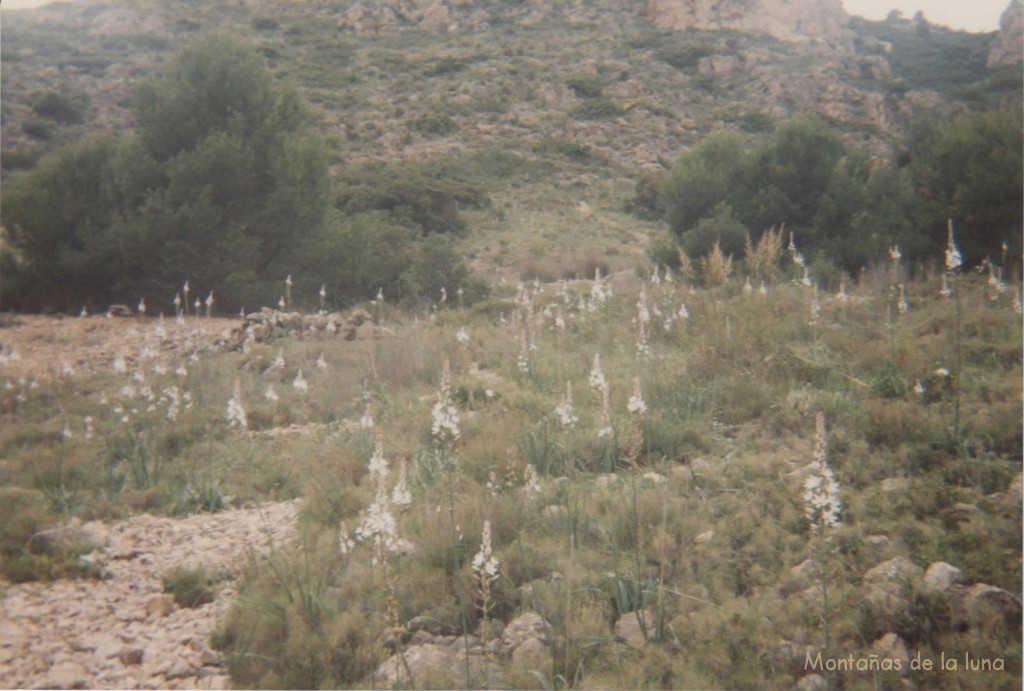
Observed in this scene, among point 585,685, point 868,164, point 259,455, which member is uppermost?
point 868,164

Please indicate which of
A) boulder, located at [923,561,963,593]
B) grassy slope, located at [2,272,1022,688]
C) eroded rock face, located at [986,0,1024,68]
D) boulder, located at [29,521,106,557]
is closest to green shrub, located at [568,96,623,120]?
eroded rock face, located at [986,0,1024,68]

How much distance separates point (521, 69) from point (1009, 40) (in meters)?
14.3

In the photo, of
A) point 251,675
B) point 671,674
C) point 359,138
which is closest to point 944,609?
point 671,674

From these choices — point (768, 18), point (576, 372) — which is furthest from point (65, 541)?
point (768, 18)

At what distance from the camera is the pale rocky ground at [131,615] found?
3055 millimetres

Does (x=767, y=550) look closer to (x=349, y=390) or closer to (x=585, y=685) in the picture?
(x=585, y=685)

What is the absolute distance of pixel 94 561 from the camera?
393 centimetres

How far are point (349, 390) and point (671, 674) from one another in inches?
198

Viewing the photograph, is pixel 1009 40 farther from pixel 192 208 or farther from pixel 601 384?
pixel 192 208

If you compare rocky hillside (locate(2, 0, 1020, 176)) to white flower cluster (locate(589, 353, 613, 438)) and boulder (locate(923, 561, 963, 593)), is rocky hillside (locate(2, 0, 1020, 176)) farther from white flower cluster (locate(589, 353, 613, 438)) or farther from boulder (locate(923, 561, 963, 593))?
boulder (locate(923, 561, 963, 593))

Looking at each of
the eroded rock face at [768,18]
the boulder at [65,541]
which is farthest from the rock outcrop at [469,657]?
the eroded rock face at [768,18]

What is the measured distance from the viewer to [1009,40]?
1160 cm

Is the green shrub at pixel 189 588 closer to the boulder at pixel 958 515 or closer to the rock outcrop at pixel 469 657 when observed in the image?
the rock outcrop at pixel 469 657

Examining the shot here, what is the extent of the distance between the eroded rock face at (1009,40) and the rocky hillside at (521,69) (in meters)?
0.21
